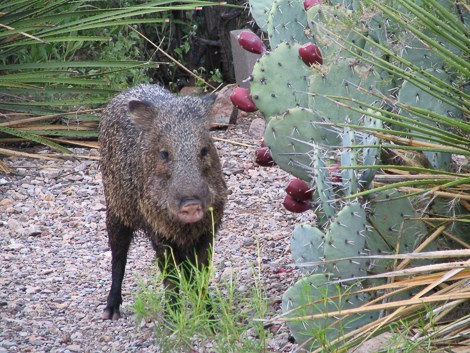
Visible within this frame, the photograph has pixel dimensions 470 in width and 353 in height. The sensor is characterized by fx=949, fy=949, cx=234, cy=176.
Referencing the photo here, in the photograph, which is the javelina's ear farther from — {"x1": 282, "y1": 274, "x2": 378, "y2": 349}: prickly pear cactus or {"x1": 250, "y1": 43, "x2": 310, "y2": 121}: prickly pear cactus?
{"x1": 282, "y1": 274, "x2": 378, "y2": 349}: prickly pear cactus

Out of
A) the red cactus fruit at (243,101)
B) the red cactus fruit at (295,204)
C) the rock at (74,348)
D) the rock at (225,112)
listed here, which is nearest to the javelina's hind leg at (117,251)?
the rock at (74,348)

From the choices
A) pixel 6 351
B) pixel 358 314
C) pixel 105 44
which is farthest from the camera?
pixel 105 44

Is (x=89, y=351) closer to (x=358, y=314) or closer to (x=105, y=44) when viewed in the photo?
(x=358, y=314)

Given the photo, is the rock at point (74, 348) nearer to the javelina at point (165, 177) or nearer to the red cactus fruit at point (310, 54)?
the javelina at point (165, 177)

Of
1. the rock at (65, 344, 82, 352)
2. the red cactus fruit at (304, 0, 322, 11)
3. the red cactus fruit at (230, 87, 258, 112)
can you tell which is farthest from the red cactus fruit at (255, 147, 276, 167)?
the rock at (65, 344, 82, 352)

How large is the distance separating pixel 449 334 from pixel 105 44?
17.7ft

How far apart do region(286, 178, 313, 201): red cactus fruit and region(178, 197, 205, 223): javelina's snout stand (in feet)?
1.23

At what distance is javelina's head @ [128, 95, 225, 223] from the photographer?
3764 mm

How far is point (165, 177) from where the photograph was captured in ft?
12.9

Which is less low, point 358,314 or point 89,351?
point 358,314

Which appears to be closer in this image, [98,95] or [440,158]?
[440,158]

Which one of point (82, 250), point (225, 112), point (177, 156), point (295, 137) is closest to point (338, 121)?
point (295, 137)

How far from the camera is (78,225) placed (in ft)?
18.7

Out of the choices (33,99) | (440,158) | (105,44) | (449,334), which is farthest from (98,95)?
(449,334)
